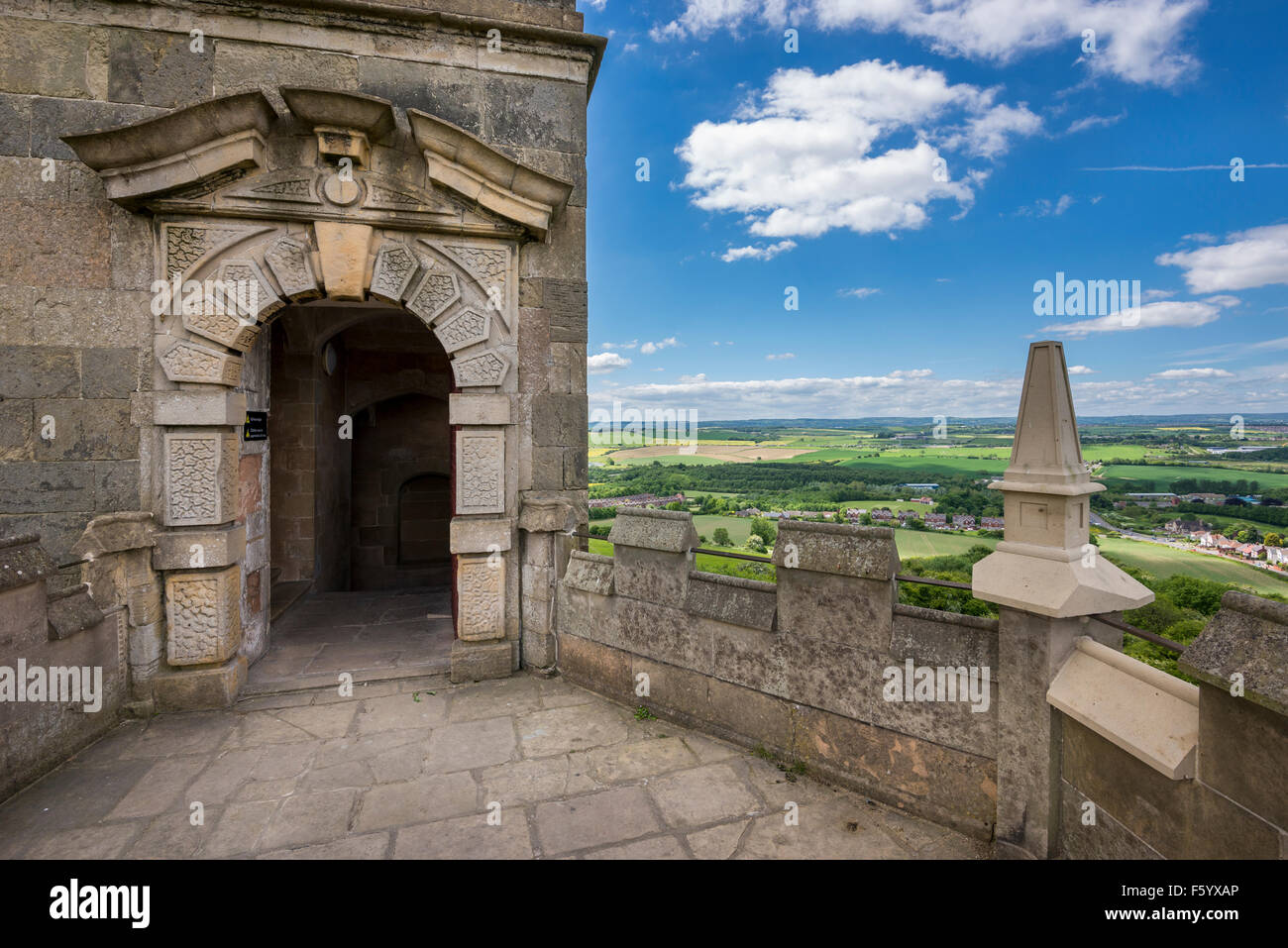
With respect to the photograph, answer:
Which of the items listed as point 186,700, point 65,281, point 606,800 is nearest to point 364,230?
point 65,281

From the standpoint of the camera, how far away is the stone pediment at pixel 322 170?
13.1 ft

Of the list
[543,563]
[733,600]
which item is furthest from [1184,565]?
[543,563]

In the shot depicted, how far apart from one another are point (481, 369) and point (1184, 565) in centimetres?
472

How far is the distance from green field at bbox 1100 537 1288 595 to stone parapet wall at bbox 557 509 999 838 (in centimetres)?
103

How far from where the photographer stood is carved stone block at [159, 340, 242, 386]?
4.18 m

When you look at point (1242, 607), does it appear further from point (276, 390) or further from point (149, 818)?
point (276, 390)

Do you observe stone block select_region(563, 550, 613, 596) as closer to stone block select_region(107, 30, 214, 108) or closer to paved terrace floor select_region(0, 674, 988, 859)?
paved terrace floor select_region(0, 674, 988, 859)

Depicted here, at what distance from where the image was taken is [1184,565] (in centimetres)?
338

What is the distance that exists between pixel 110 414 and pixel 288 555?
3738mm

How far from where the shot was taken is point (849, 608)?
3.19 m
